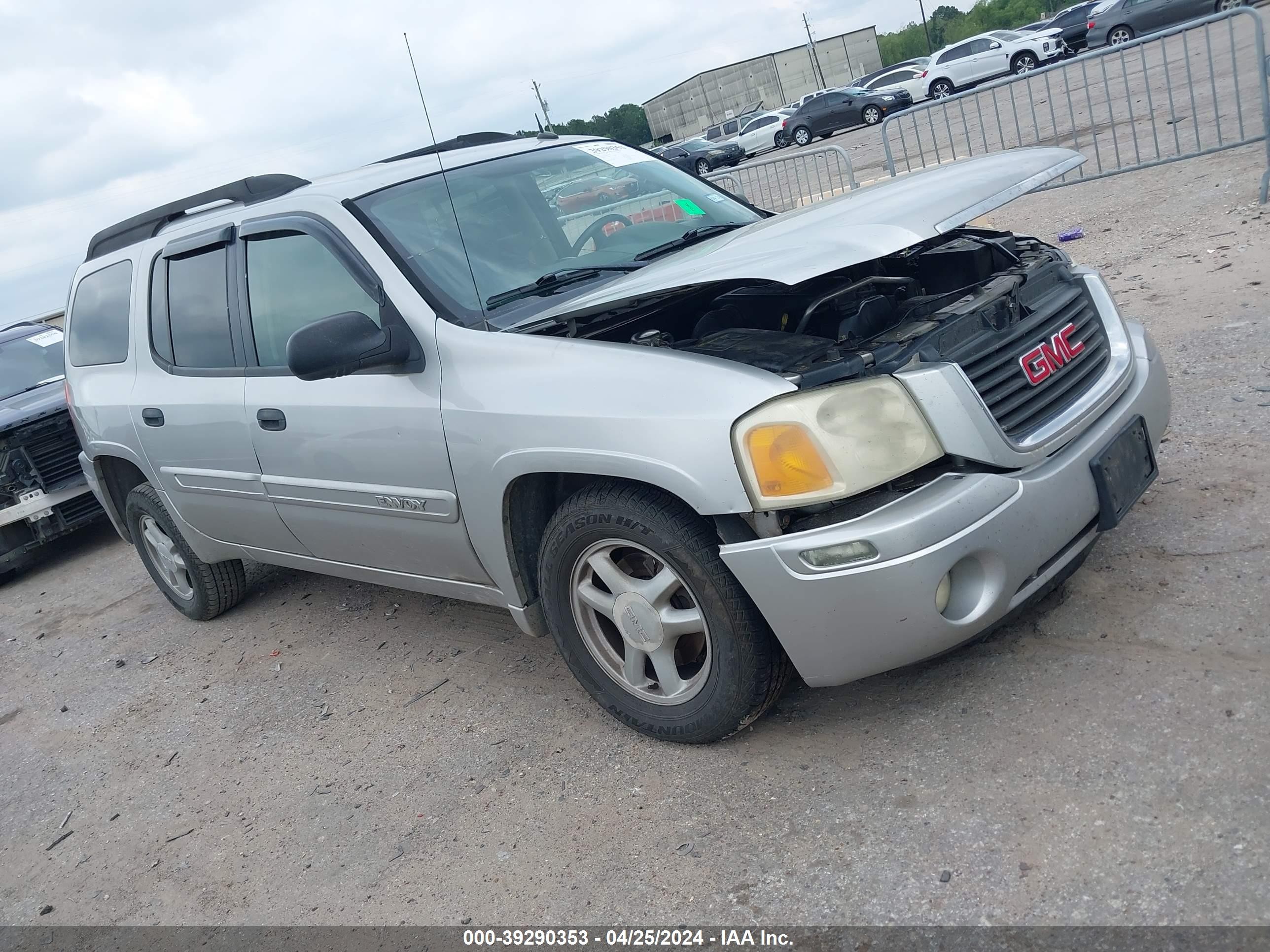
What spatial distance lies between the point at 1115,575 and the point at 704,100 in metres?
67.6

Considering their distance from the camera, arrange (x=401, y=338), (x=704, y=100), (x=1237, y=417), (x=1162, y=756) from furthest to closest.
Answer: (x=704, y=100) < (x=1237, y=417) < (x=401, y=338) < (x=1162, y=756)

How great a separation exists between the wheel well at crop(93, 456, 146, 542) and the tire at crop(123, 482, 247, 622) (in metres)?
0.06

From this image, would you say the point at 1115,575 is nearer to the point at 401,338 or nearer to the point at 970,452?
the point at 970,452

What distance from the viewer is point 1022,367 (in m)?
2.82

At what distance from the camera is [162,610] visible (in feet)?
18.9

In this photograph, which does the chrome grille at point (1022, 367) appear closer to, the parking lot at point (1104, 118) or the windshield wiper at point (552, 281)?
the windshield wiper at point (552, 281)

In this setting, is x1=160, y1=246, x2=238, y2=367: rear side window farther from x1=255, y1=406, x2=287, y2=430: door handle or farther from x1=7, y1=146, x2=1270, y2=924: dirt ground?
x1=7, y1=146, x2=1270, y2=924: dirt ground

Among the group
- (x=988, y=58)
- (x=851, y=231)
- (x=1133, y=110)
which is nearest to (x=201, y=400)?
(x=851, y=231)

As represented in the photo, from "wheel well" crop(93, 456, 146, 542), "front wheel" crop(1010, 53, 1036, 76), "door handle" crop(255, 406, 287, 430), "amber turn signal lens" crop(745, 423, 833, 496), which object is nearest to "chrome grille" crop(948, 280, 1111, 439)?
"amber turn signal lens" crop(745, 423, 833, 496)

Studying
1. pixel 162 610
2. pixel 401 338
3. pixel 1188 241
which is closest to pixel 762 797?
pixel 401 338

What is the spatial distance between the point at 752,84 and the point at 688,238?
67.6 meters

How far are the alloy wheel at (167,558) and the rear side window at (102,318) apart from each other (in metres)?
0.85

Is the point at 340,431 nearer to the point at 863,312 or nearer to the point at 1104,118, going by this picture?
the point at 863,312

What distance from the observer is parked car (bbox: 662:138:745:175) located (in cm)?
2775
